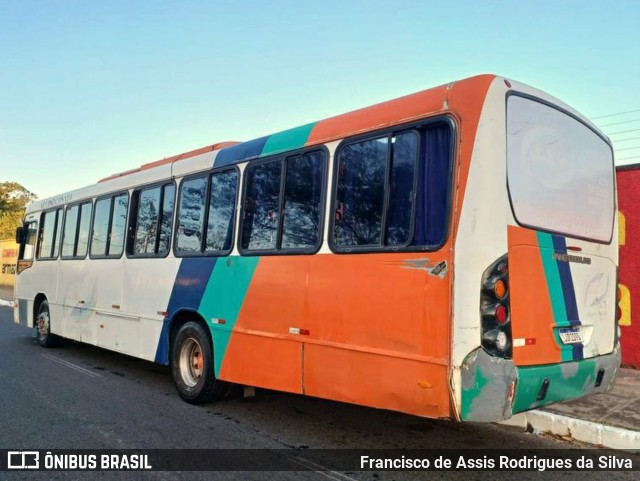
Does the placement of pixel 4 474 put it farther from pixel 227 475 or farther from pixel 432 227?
pixel 432 227

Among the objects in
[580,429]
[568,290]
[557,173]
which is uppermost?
[557,173]

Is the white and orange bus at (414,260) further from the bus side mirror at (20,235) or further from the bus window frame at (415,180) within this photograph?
the bus side mirror at (20,235)

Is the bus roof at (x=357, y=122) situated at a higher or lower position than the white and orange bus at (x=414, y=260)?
higher

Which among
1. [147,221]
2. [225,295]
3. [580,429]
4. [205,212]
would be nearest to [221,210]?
[205,212]

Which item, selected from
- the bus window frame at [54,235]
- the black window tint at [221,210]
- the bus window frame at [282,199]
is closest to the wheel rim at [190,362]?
the black window tint at [221,210]

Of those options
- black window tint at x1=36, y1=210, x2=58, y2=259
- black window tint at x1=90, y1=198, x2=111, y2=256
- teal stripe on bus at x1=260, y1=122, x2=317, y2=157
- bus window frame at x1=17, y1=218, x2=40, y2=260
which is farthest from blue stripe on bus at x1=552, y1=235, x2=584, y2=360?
bus window frame at x1=17, y1=218, x2=40, y2=260

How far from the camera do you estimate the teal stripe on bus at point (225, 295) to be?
555 centimetres

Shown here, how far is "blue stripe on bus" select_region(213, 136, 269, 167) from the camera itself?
5641 mm

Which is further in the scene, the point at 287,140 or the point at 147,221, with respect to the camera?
the point at 147,221

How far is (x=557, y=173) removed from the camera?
173 inches

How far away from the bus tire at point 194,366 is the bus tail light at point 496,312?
3.39m

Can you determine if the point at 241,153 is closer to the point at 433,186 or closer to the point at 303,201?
the point at 303,201

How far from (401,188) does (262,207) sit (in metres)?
1.88

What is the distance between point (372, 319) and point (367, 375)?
0.46 metres
